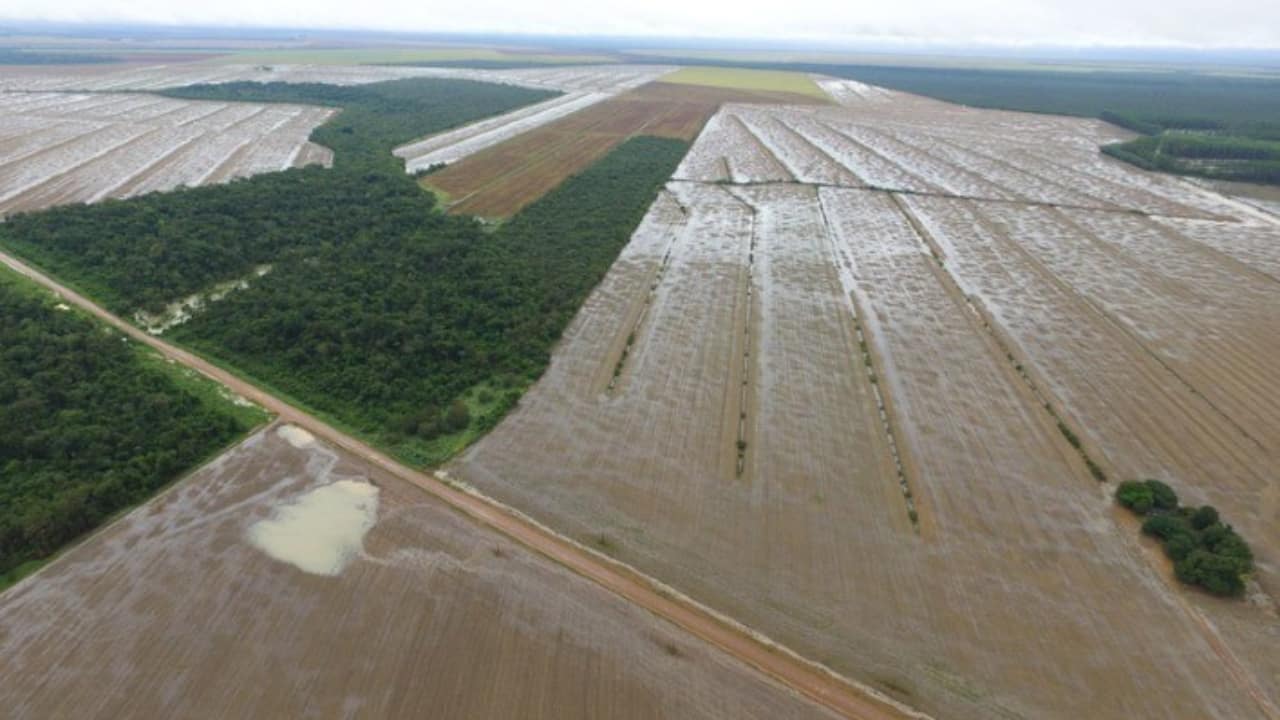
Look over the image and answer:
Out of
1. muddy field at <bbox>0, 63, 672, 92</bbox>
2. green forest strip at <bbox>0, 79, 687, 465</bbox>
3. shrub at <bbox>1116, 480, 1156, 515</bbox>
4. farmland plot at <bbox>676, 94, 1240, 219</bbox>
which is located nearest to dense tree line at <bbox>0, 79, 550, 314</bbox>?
green forest strip at <bbox>0, 79, 687, 465</bbox>

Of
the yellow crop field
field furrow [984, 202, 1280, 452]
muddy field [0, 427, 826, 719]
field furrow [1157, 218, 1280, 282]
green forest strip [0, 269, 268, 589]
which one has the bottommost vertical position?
muddy field [0, 427, 826, 719]

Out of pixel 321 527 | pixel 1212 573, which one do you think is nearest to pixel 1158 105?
pixel 1212 573

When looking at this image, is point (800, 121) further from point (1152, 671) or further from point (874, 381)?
point (1152, 671)

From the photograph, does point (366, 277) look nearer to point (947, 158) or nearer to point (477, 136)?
point (477, 136)

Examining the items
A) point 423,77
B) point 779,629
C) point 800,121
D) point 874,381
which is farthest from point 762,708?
point 423,77

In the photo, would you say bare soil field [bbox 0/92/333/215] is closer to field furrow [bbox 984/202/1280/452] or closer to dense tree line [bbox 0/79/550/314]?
dense tree line [bbox 0/79/550/314]

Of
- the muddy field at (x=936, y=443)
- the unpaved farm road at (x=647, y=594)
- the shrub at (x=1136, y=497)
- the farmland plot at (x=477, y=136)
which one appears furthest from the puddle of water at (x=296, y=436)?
the farmland plot at (x=477, y=136)
